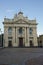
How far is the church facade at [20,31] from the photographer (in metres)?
57.1

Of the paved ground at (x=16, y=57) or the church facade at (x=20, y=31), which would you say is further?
the church facade at (x=20, y=31)

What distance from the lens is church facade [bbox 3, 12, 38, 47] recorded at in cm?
5709

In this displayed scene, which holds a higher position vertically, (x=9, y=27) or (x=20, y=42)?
(x=9, y=27)

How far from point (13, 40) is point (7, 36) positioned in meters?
2.51

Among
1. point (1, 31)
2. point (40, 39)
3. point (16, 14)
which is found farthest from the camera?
point (40, 39)

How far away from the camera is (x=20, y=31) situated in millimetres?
58031

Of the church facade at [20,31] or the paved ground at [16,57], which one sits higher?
the church facade at [20,31]

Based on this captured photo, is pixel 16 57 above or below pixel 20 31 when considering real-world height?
below

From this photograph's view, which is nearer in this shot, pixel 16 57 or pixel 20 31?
pixel 16 57

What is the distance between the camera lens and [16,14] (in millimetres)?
61750

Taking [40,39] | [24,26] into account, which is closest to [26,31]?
[24,26]

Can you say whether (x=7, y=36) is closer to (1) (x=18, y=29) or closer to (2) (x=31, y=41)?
(1) (x=18, y=29)

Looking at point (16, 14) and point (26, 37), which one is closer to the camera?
point (26, 37)

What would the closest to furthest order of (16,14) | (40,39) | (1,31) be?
(1,31) → (16,14) → (40,39)
